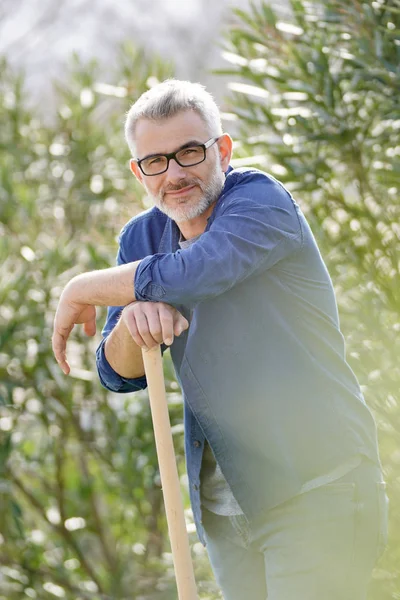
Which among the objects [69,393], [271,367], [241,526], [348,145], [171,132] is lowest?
[69,393]

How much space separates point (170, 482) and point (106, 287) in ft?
1.24

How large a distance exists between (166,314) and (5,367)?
2.62 metres

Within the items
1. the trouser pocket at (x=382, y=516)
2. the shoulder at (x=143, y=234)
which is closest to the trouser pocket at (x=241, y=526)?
the trouser pocket at (x=382, y=516)

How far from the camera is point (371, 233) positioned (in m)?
3.33

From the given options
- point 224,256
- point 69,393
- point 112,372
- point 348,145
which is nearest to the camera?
point 224,256

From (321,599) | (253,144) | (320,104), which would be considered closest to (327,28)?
(320,104)

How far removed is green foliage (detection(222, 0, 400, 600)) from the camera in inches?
111

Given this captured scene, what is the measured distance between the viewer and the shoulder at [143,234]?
193 centimetres

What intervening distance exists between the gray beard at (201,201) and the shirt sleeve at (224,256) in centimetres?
10

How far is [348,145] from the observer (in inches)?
131

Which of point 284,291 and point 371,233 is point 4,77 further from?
point 284,291

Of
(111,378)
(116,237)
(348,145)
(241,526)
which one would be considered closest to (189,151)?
(111,378)

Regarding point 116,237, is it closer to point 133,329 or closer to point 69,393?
point 69,393

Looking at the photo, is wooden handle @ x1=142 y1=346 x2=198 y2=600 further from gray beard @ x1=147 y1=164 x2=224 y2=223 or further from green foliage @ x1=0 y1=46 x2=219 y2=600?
green foliage @ x1=0 y1=46 x2=219 y2=600
